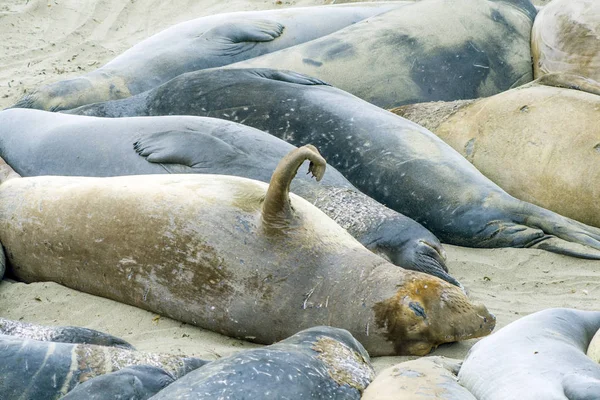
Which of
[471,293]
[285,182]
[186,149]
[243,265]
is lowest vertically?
[471,293]

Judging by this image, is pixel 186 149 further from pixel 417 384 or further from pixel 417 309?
pixel 417 384

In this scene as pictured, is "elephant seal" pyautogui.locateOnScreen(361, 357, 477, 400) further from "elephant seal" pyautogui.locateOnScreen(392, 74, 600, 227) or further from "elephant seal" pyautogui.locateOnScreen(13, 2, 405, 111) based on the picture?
"elephant seal" pyautogui.locateOnScreen(13, 2, 405, 111)

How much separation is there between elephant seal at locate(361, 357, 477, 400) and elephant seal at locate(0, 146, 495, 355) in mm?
586

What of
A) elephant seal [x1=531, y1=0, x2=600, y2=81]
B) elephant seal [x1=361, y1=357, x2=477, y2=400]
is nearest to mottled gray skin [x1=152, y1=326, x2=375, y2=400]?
elephant seal [x1=361, y1=357, x2=477, y2=400]

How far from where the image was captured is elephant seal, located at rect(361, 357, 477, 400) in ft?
10.4

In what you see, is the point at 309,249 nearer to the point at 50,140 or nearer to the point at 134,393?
the point at 134,393

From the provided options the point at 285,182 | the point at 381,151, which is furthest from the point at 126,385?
the point at 381,151

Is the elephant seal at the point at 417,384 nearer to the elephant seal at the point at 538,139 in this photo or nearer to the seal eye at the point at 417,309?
the seal eye at the point at 417,309

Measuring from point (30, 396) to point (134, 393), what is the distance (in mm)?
433

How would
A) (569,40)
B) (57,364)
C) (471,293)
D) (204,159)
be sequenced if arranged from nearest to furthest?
(57,364) → (471,293) → (204,159) → (569,40)

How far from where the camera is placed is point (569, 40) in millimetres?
6629

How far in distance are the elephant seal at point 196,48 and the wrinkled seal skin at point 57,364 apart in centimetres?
340

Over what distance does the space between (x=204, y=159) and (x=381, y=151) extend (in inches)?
42.2

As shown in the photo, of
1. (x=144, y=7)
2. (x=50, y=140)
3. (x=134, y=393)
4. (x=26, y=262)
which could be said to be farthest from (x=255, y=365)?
(x=144, y=7)
